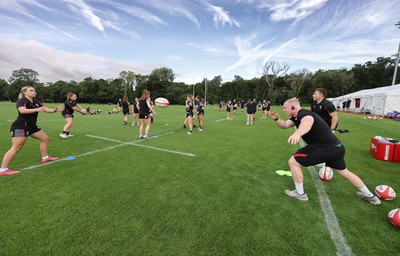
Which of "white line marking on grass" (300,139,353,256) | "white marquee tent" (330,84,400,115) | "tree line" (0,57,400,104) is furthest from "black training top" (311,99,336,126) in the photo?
"tree line" (0,57,400,104)

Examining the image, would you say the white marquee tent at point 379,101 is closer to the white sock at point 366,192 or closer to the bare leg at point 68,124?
the white sock at point 366,192

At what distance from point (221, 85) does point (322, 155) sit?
8184cm

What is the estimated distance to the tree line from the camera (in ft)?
194

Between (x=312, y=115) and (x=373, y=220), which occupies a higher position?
(x=312, y=115)

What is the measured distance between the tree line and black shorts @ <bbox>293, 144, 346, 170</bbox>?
5993 centimetres

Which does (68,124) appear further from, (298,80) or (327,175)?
(298,80)

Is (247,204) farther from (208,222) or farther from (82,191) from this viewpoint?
(82,191)

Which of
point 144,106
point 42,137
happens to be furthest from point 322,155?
point 144,106

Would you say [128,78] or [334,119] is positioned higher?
[128,78]

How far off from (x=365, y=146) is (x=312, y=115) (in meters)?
6.88

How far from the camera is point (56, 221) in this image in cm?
283

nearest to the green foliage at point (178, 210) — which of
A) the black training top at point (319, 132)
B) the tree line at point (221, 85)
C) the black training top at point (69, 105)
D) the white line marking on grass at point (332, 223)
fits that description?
the white line marking on grass at point (332, 223)

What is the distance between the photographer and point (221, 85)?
3246 inches

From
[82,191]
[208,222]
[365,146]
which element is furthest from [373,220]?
[365,146]
